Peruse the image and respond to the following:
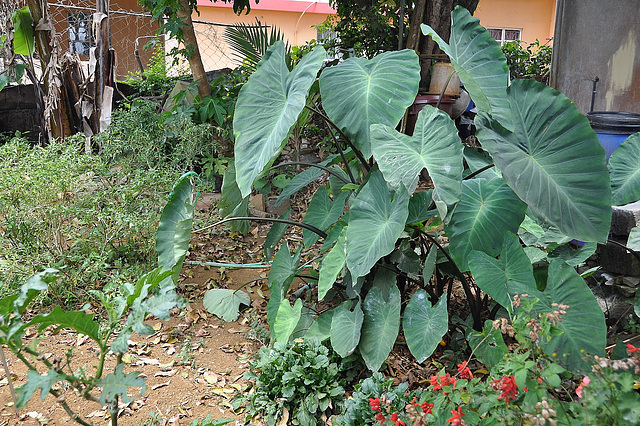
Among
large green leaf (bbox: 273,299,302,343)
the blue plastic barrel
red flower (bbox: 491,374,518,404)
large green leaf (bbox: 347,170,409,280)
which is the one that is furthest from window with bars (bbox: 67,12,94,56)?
red flower (bbox: 491,374,518,404)

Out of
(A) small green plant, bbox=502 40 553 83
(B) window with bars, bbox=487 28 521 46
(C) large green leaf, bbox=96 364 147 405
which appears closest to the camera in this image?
(C) large green leaf, bbox=96 364 147 405

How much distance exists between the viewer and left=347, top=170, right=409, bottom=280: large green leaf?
6.15 ft

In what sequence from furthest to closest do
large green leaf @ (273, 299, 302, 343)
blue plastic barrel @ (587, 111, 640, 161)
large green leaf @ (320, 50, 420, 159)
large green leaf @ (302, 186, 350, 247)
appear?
blue plastic barrel @ (587, 111, 640, 161), large green leaf @ (302, 186, 350, 247), large green leaf @ (273, 299, 302, 343), large green leaf @ (320, 50, 420, 159)

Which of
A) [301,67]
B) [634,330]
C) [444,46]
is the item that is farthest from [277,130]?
[634,330]

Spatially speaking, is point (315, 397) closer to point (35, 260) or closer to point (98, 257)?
point (98, 257)

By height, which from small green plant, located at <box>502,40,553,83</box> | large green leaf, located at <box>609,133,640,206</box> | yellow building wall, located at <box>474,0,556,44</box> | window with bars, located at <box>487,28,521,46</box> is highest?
yellow building wall, located at <box>474,0,556,44</box>

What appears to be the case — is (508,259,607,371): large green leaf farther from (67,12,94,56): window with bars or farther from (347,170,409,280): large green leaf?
(67,12,94,56): window with bars

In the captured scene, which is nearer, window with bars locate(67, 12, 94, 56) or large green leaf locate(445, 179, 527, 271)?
large green leaf locate(445, 179, 527, 271)

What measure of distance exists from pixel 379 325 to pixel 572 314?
747 mm

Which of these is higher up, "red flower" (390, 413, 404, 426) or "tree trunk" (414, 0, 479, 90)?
"tree trunk" (414, 0, 479, 90)

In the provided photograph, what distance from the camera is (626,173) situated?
7.20ft

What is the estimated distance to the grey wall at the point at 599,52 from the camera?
4000 millimetres

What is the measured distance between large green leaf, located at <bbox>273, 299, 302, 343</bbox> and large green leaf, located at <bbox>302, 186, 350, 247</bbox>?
415 mm

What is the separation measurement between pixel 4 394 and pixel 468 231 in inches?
80.8
